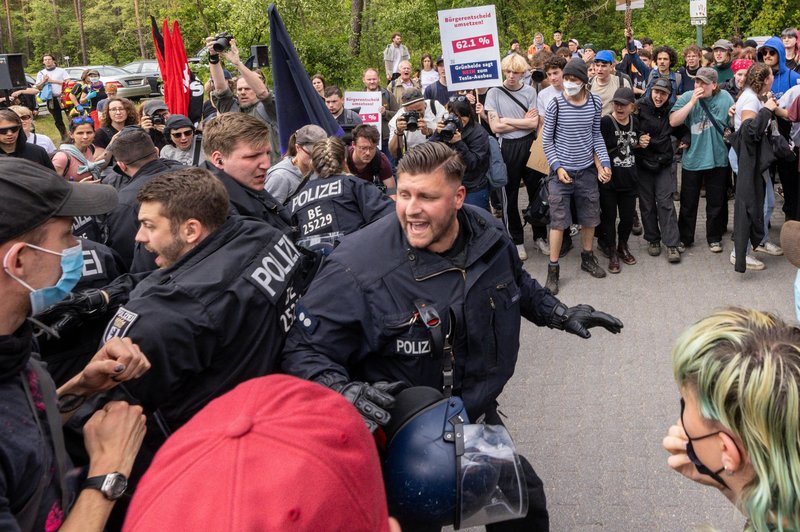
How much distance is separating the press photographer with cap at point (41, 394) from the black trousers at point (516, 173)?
22.7 feet

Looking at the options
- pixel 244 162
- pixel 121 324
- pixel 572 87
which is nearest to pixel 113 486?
pixel 121 324

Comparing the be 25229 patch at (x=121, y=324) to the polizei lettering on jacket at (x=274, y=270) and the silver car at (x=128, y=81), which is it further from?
the silver car at (x=128, y=81)

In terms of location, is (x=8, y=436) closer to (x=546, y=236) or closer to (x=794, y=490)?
(x=794, y=490)

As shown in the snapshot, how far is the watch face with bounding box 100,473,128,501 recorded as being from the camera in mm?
2090

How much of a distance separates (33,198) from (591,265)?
6.89 metres

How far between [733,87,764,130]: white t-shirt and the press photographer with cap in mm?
6822

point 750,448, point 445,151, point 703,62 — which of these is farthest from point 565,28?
point 750,448

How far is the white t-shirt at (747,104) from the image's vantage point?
7.43 metres

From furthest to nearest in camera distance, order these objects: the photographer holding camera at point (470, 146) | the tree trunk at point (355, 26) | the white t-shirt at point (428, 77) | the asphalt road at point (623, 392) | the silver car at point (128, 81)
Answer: the silver car at point (128, 81) < the tree trunk at point (355, 26) < the white t-shirt at point (428, 77) < the photographer holding camera at point (470, 146) < the asphalt road at point (623, 392)

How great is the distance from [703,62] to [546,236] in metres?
4.90

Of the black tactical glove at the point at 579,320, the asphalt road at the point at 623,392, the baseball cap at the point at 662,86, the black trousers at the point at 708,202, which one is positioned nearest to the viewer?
the black tactical glove at the point at 579,320

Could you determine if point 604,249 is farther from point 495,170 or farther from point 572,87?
point 572,87

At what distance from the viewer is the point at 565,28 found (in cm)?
2448

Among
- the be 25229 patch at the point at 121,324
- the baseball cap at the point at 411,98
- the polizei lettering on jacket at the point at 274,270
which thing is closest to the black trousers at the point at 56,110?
the baseball cap at the point at 411,98
